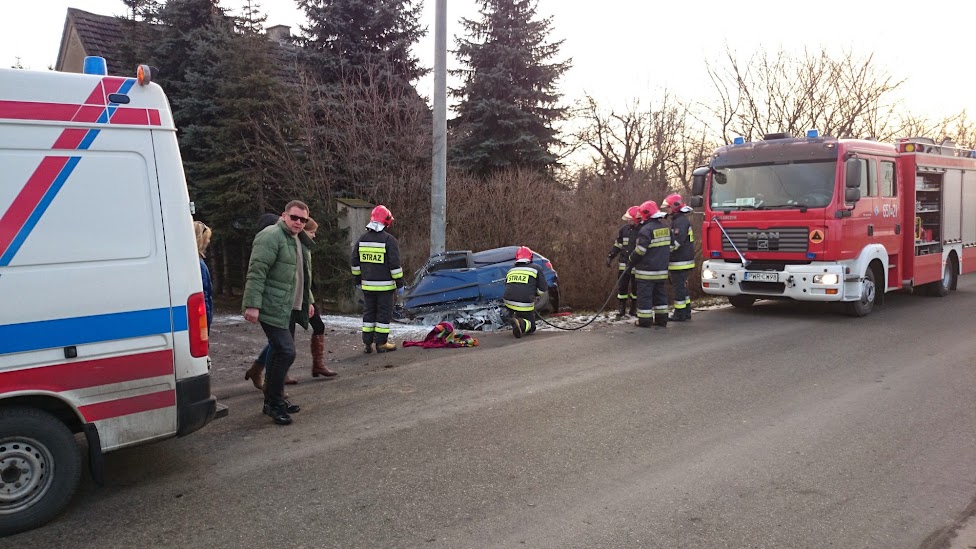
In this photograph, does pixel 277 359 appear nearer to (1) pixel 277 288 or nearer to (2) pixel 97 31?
(1) pixel 277 288

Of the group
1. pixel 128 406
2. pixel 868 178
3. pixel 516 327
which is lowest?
pixel 516 327

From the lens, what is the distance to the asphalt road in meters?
3.78

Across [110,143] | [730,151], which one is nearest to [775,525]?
[110,143]

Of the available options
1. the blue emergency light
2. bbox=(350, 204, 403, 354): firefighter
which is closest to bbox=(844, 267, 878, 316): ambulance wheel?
bbox=(350, 204, 403, 354): firefighter

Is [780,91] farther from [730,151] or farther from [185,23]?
[185,23]

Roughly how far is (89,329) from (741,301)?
1127cm

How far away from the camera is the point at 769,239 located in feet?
35.9

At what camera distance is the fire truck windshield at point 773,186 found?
1052 cm

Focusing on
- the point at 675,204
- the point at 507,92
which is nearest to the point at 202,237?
the point at 675,204

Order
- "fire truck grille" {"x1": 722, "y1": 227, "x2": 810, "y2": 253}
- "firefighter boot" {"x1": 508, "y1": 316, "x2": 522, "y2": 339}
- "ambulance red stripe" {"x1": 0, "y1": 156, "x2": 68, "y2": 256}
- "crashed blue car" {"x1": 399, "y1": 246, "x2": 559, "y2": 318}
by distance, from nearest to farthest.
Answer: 1. "ambulance red stripe" {"x1": 0, "y1": 156, "x2": 68, "y2": 256}
2. "firefighter boot" {"x1": 508, "y1": 316, "x2": 522, "y2": 339}
3. "fire truck grille" {"x1": 722, "y1": 227, "x2": 810, "y2": 253}
4. "crashed blue car" {"x1": 399, "y1": 246, "x2": 559, "y2": 318}

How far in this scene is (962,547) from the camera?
3631mm

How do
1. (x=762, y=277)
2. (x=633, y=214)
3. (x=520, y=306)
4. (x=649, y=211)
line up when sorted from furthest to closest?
(x=762, y=277)
(x=633, y=214)
(x=649, y=211)
(x=520, y=306)

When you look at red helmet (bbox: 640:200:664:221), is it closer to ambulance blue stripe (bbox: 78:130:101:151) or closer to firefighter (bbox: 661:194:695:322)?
firefighter (bbox: 661:194:695:322)

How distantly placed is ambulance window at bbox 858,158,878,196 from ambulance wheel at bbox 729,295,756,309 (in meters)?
2.72
